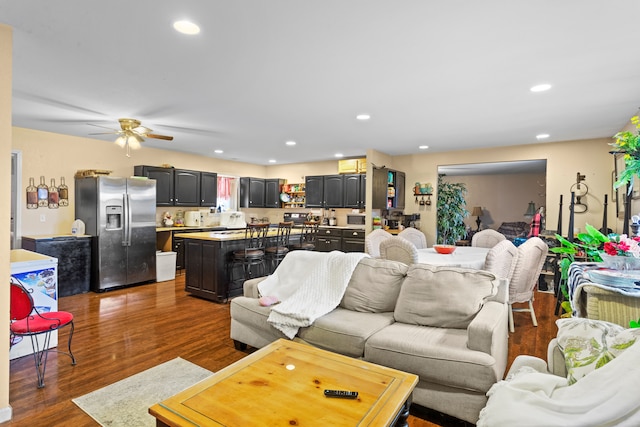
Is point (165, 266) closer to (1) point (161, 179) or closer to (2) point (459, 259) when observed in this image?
(1) point (161, 179)

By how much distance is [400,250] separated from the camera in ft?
11.4

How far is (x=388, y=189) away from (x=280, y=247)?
268 cm

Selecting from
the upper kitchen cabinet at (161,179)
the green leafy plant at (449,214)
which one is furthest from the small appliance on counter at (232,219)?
the green leafy plant at (449,214)

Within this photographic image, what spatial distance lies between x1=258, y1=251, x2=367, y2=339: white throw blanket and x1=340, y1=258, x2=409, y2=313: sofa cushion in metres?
0.09

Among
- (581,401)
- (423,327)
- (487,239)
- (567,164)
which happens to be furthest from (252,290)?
(567,164)

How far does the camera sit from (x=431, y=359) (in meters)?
2.09

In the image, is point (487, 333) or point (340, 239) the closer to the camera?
point (487, 333)

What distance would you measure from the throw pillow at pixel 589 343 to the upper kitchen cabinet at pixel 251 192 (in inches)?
299

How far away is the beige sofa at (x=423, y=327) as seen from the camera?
6.71 feet

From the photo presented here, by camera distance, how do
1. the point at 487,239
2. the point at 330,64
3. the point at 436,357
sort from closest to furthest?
the point at 436,357
the point at 330,64
the point at 487,239

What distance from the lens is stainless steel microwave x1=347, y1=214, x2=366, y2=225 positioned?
7.56 metres

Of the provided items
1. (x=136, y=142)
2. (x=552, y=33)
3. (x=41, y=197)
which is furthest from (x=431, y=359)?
(x=41, y=197)

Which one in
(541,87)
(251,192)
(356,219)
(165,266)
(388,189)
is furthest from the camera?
(251,192)

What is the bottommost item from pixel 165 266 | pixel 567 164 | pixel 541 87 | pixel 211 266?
pixel 165 266
